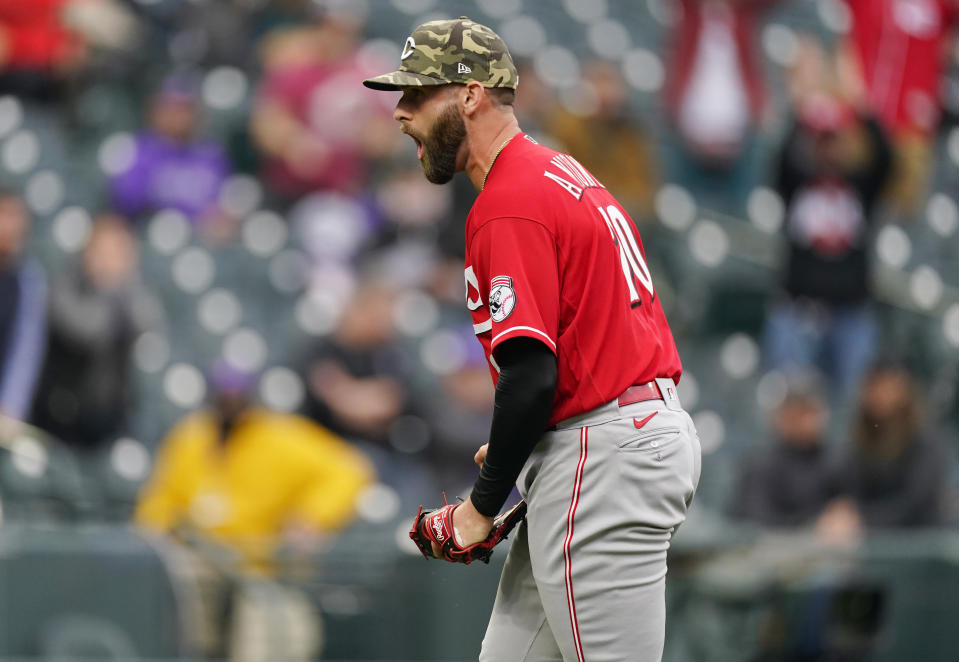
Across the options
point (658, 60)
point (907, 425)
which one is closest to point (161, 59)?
point (658, 60)

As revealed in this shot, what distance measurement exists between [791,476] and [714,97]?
3131 mm

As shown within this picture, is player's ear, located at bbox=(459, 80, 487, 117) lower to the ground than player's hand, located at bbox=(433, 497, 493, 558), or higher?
higher

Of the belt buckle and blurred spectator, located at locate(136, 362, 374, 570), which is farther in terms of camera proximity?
blurred spectator, located at locate(136, 362, 374, 570)

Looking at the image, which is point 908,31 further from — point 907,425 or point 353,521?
point 353,521

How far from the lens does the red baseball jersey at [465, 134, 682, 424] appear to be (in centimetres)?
246

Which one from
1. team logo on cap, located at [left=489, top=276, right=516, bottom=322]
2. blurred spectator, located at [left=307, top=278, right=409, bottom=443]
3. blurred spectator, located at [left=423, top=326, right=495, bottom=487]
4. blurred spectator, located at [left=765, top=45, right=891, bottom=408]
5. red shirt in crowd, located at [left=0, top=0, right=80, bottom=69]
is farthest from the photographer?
red shirt in crowd, located at [left=0, top=0, right=80, bottom=69]

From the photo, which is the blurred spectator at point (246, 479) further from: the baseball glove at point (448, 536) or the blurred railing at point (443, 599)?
the baseball glove at point (448, 536)

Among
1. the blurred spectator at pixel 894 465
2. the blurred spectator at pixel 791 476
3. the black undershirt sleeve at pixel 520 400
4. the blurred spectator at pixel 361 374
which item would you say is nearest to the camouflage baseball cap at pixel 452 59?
the black undershirt sleeve at pixel 520 400

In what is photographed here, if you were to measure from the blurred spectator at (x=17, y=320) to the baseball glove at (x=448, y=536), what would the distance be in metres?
4.22

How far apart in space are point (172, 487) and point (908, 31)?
473 centimetres

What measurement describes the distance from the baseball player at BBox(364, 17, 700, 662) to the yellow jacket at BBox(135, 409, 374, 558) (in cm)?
309

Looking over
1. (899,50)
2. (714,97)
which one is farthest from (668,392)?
(714,97)

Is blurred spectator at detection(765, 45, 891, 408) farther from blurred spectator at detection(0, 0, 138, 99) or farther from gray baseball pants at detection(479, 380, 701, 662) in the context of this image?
gray baseball pants at detection(479, 380, 701, 662)

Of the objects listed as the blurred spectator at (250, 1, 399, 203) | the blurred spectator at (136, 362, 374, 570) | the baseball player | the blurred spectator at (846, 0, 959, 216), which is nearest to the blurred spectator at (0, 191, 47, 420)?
the blurred spectator at (136, 362, 374, 570)
